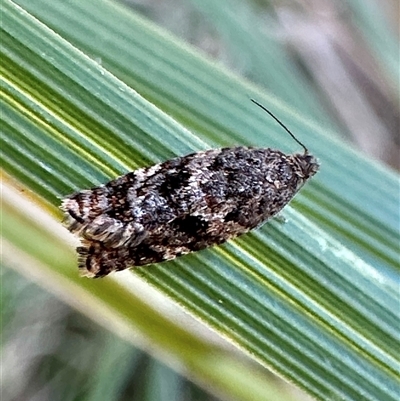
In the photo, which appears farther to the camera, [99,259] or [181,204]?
[181,204]

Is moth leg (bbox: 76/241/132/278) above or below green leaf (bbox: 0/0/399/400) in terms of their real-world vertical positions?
below

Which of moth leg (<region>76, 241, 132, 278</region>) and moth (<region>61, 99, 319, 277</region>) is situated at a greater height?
moth (<region>61, 99, 319, 277</region>)

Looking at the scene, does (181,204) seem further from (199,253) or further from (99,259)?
(99,259)

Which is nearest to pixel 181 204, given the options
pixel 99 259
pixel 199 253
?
pixel 199 253

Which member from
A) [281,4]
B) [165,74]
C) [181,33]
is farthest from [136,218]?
[281,4]

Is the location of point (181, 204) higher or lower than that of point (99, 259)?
higher
